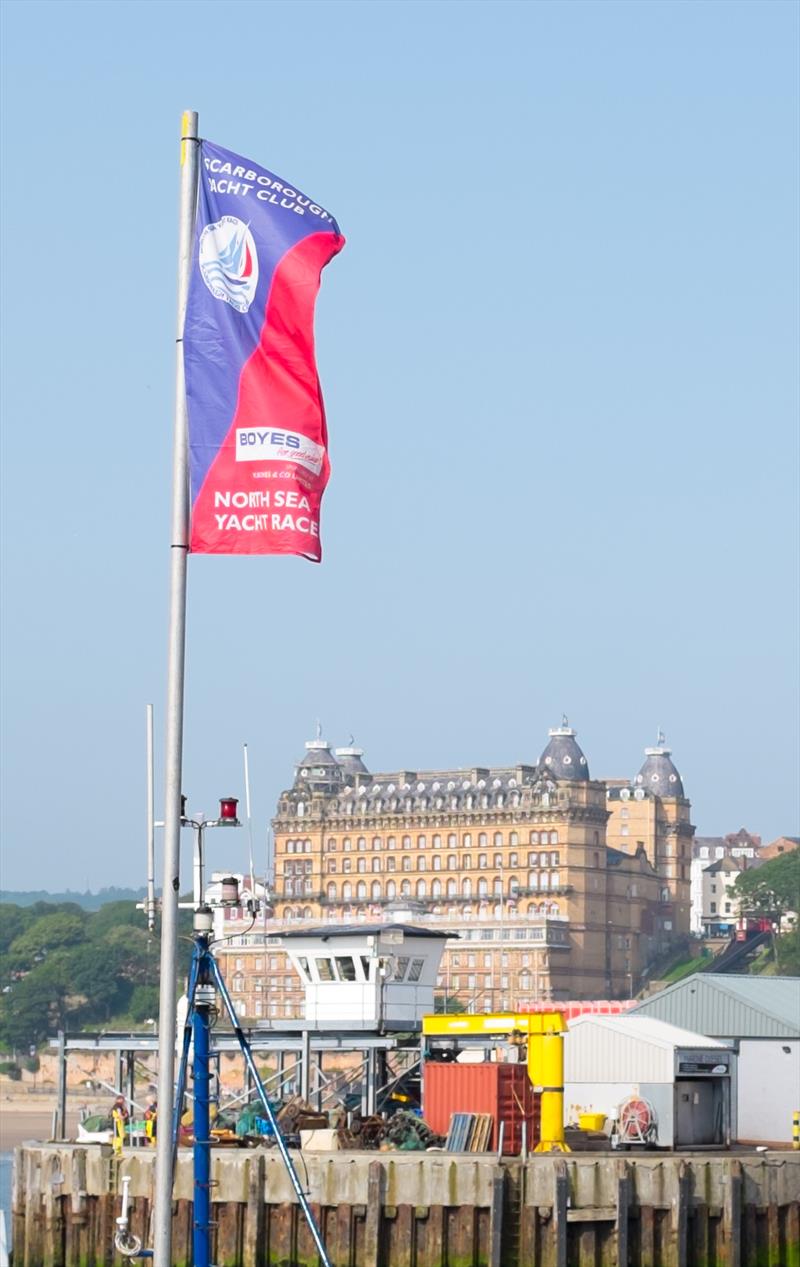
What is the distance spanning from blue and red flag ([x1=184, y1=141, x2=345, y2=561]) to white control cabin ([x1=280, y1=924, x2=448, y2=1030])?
41436 millimetres

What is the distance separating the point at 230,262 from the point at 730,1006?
61.4 meters

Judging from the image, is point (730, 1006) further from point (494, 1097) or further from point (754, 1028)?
point (494, 1097)

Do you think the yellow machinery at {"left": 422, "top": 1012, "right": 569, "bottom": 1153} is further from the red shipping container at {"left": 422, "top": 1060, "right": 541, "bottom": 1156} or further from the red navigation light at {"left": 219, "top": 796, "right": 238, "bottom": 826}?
the red navigation light at {"left": 219, "top": 796, "right": 238, "bottom": 826}

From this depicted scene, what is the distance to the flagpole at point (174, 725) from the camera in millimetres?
23406

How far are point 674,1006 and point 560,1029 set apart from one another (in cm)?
3129

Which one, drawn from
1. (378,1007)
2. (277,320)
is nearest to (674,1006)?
(378,1007)

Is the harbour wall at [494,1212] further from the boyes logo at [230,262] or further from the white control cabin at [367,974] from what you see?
the boyes logo at [230,262]

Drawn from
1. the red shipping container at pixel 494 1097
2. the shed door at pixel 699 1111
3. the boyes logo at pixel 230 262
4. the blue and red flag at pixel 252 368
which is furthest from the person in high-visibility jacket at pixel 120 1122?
the boyes logo at pixel 230 262

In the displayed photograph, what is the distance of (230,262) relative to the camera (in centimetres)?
2450

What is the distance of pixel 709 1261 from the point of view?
50375mm

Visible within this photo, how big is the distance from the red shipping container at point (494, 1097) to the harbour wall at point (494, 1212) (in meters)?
3.94

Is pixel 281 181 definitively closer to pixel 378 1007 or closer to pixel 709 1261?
pixel 709 1261

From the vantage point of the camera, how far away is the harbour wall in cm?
4959

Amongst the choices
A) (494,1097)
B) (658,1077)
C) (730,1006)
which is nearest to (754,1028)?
(730,1006)
